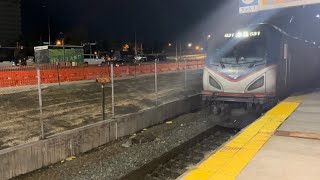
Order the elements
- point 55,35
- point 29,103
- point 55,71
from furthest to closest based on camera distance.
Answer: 1. point 55,35
2. point 55,71
3. point 29,103

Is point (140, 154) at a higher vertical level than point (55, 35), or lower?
lower

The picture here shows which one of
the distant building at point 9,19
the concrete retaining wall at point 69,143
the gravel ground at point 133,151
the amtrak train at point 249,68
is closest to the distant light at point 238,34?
the amtrak train at point 249,68

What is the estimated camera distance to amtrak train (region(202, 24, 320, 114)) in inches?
482

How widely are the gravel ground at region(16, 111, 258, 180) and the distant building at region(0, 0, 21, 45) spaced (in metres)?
170

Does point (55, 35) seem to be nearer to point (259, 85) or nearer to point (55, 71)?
point (55, 71)

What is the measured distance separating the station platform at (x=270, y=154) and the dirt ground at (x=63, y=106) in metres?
5.76

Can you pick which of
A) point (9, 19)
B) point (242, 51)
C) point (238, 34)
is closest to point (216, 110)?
point (242, 51)

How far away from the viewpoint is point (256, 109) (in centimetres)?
1276

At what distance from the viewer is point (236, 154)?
624 cm

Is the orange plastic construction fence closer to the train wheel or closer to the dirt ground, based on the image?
the dirt ground

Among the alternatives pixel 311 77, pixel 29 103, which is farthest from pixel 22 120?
pixel 311 77

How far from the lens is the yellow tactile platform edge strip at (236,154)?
5285 mm

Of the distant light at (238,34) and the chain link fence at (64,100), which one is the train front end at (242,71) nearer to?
the distant light at (238,34)

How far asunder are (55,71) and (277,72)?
51.4ft
